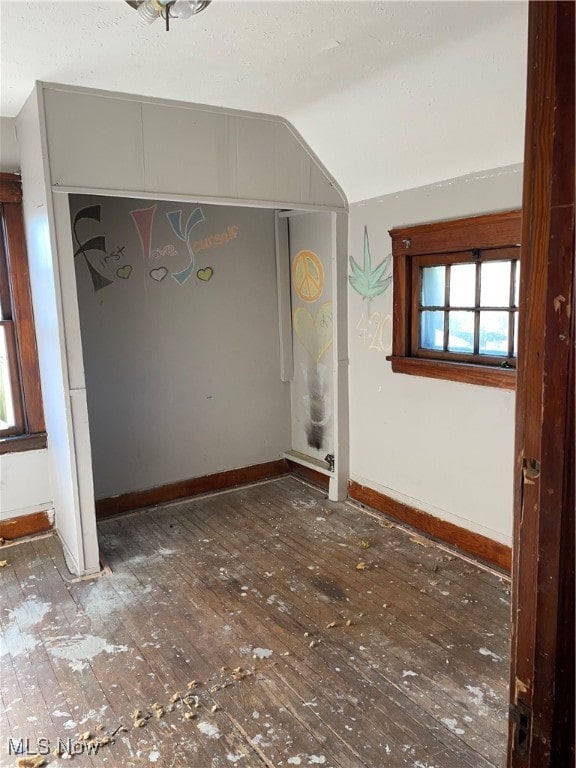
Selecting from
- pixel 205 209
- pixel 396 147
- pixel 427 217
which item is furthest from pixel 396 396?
pixel 205 209

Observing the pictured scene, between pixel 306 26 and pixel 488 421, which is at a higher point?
pixel 306 26

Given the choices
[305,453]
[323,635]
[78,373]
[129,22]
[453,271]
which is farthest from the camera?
[305,453]

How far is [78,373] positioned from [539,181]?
2.79 m

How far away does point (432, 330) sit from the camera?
354 cm

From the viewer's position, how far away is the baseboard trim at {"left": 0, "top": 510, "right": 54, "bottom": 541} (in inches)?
144

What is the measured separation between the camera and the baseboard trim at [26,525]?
12.0 ft

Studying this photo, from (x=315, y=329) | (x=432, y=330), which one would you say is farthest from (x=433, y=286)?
(x=315, y=329)

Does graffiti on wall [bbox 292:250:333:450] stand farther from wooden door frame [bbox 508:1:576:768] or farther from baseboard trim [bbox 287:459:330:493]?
wooden door frame [bbox 508:1:576:768]

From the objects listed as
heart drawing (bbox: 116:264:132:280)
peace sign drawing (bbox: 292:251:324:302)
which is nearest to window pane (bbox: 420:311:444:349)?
peace sign drawing (bbox: 292:251:324:302)

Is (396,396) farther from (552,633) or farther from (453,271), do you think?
(552,633)

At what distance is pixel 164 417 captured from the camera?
430 centimetres

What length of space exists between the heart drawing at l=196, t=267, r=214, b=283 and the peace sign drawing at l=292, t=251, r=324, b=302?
0.74m

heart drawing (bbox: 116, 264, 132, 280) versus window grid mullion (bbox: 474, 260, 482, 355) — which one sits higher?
heart drawing (bbox: 116, 264, 132, 280)
